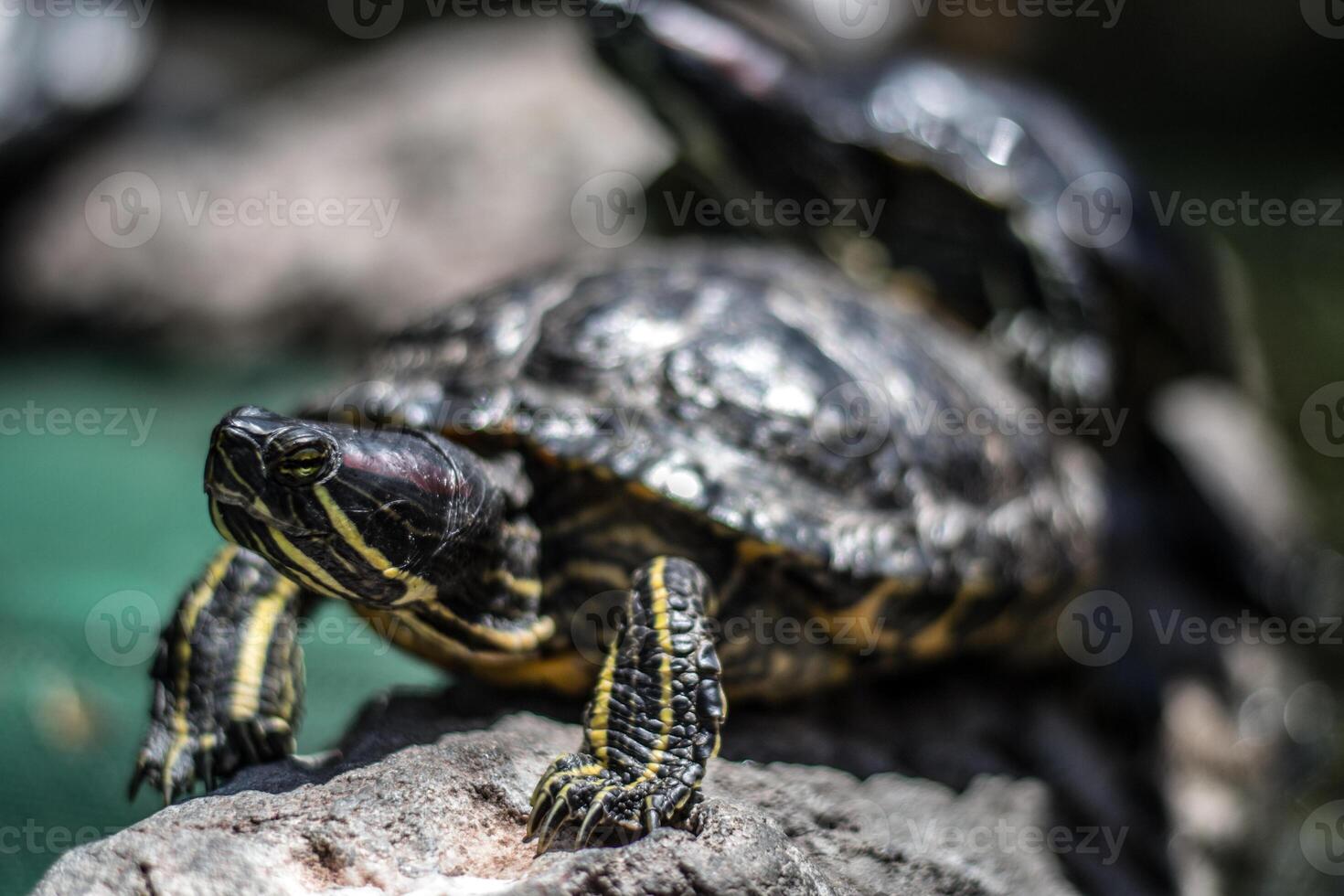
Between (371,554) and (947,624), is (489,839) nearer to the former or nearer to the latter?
(371,554)

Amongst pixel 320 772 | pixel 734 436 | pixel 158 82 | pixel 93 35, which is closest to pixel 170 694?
pixel 320 772

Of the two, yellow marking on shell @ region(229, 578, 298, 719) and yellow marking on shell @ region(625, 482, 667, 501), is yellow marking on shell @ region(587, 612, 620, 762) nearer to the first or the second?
yellow marking on shell @ region(625, 482, 667, 501)

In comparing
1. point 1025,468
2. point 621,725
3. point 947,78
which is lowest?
point 621,725

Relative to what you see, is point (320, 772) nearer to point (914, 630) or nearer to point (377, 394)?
point (377, 394)

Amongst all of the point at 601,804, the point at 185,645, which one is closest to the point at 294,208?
the point at 185,645

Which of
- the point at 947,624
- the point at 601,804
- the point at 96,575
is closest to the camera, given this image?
the point at 601,804
